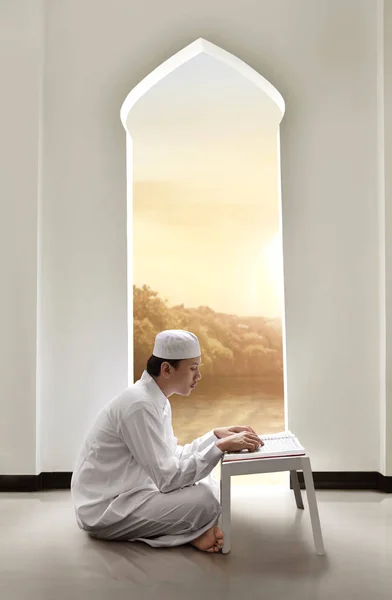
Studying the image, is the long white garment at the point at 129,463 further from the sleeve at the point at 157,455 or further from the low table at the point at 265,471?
the low table at the point at 265,471

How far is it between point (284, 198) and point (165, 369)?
1.58 m

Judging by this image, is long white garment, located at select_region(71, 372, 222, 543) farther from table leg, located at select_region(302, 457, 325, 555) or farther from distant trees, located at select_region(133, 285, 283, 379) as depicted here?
distant trees, located at select_region(133, 285, 283, 379)

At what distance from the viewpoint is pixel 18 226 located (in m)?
4.23

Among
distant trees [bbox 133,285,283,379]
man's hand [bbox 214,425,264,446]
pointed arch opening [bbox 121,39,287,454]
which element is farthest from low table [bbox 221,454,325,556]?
distant trees [bbox 133,285,283,379]

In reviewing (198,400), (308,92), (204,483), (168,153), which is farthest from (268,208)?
(204,483)

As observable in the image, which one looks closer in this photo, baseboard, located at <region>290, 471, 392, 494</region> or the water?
baseboard, located at <region>290, 471, 392, 494</region>

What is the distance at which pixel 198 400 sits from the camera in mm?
8266

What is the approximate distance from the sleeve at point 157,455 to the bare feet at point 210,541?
0.24 m

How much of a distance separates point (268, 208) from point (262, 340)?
5.38 feet

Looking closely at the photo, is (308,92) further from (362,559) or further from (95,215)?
(362,559)

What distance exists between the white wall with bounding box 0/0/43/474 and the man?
42.3 inches

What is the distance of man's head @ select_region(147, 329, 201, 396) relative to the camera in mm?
3240

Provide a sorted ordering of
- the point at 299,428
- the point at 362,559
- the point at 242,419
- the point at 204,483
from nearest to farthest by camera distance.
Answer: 1. the point at 362,559
2. the point at 204,483
3. the point at 299,428
4. the point at 242,419

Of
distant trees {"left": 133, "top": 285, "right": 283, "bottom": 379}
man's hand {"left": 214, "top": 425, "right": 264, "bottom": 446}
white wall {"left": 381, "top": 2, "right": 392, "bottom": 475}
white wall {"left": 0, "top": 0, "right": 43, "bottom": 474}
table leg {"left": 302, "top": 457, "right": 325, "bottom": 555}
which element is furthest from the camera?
distant trees {"left": 133, "top": 285, "right": 283, "bottom": 379}
